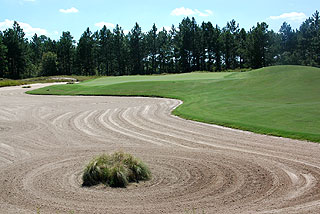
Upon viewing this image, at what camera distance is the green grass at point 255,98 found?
52.3 ft

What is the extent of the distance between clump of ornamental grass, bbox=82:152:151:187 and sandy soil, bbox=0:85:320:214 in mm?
324

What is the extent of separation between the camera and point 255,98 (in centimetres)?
2645

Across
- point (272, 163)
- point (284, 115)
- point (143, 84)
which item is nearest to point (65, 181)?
point (272, 163)

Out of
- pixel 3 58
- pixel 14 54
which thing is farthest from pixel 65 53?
pixel 3 58

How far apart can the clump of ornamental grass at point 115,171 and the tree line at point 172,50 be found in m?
82.3

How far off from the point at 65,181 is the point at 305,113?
13.2 meters

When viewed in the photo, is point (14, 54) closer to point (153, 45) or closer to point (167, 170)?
point (153, 45)

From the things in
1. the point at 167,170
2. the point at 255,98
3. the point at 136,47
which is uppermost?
the point at 136,47

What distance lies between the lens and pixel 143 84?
42.7 meters

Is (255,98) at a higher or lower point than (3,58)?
lower

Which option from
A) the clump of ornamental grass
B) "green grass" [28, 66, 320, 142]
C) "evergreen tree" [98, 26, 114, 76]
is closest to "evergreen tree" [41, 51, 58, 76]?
"evergreen tree" [98, 26, 114, 76]

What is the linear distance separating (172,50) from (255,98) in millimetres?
88562

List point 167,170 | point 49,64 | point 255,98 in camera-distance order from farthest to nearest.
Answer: point 49,64, point 255,98, point 167,170

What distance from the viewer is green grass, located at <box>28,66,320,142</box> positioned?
16.0 m
